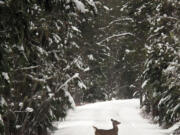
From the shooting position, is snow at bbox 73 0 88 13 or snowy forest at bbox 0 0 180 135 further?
snow at bbox 73 0 88 13

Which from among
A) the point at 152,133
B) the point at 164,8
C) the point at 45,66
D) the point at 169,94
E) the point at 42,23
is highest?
the point at 164,8

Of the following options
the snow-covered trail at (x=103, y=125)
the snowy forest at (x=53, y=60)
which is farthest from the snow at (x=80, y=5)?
the snow-covered trail at (x=103, y=125)

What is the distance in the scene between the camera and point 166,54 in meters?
15.8

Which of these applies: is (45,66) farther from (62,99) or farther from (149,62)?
(149,62)

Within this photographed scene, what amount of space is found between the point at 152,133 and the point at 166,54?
129 inches

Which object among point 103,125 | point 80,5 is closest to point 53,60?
point 103,125

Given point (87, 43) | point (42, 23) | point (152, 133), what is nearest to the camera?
point (42, 23)

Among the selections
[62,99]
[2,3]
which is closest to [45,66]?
[62,99]

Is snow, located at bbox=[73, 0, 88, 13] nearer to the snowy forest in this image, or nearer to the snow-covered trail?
the snowy forest

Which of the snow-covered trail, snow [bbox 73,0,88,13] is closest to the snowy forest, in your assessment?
snow [bbox 73,0,88,13]

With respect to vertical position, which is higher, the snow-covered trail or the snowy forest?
the snowy forest

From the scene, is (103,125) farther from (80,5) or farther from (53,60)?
(80,5)

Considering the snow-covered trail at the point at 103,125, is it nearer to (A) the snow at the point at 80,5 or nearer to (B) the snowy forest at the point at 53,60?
(B) the snowy forest at the point at 53,60

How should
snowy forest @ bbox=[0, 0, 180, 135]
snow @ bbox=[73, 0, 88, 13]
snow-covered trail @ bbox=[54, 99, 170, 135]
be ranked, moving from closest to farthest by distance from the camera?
snowy forest @ bbox=[0, 0, 180, 135], snow @ bbox=[73, 0, 88, 13], snow-covered trail @ bbox=[54, 99, 170, 135]
